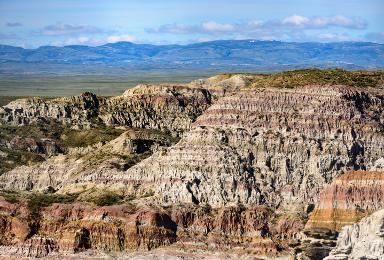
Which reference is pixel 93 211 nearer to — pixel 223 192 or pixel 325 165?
pixel 223 192

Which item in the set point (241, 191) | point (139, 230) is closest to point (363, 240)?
point (241, 191)

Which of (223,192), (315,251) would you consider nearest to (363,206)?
(315,251)

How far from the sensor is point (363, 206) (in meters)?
124

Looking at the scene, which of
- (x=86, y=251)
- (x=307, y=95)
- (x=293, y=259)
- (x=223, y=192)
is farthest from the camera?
(x=307, y=95)

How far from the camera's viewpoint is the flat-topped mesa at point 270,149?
446ft

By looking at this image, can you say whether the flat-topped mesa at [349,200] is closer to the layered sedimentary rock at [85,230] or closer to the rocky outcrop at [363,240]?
the rocky outcrop at [363,240]

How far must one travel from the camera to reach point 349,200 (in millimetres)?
125125

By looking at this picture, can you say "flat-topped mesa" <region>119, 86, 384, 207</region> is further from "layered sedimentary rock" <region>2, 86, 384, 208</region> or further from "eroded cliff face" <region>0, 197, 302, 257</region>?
"eroded cliff face" <region>0, 197, 302, 257</region>

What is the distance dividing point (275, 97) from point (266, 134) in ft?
21.9

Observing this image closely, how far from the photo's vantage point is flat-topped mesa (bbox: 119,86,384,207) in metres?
136

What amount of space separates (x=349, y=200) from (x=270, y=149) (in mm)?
19922

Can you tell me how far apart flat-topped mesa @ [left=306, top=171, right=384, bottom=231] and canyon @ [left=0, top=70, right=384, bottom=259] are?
0.12 meters

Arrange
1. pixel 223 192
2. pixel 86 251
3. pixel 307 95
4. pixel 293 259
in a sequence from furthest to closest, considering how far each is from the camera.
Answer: pixel 307 95
pixel 223 192
pixel 86 251
pixel 293 259

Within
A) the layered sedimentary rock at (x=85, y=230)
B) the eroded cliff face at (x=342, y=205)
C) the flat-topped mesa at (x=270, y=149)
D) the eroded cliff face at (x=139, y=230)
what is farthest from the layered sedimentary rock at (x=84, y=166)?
the eroded cliff face at (x=342, y=205)
